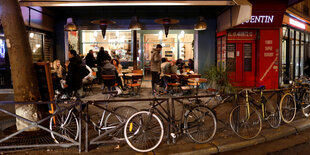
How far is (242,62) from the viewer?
12.9 m

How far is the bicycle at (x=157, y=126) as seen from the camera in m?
4.82

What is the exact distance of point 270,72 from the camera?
1273 cm

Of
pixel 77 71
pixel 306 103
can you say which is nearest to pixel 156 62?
pixel 77 71

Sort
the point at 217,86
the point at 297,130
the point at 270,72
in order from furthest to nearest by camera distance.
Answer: the point at 270,72
the point at 217,86
the point at 297,130

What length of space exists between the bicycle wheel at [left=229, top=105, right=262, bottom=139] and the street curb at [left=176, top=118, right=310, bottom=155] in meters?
0.16

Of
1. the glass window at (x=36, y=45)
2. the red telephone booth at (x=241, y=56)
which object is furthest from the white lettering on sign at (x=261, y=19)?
the glass window at (x=36, y=45)

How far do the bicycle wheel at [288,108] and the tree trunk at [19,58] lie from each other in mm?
6377

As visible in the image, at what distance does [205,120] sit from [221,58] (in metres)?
8.04

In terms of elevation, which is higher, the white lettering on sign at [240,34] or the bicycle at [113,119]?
the white lettering on sign at [240,34]

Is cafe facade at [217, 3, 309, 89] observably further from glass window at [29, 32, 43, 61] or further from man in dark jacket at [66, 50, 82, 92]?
glass window at [29, 32, 43, 61]

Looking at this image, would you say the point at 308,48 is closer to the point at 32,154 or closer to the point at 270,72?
the point at 270,72

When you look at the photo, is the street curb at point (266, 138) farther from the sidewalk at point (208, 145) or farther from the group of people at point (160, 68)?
the group of people at point (160, 68)

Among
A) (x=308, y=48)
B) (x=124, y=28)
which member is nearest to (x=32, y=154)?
(x=124, y=28)

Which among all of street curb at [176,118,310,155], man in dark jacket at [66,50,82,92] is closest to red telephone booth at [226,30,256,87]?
street curb at [176,118,310,155]
